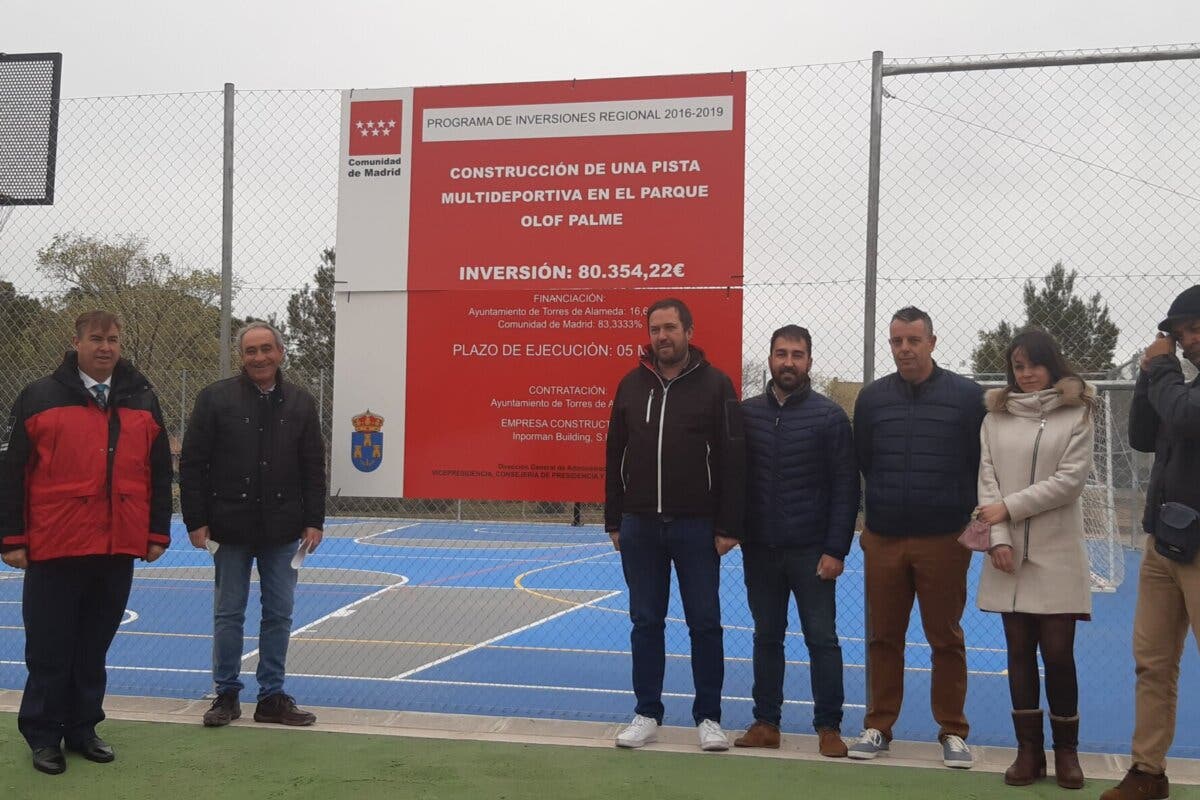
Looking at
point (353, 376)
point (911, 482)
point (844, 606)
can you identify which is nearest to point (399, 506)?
point (353, 376)

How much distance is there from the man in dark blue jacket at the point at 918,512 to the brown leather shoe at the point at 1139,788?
2.08 ft

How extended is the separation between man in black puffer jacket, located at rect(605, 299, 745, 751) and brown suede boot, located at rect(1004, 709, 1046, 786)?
1.20m

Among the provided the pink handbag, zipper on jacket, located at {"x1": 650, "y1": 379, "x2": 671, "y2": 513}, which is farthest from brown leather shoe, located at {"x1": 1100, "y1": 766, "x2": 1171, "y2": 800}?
zipper on jacket, located at {"x1": 650, "y1": 379, "x2": 671, "y2": 513}

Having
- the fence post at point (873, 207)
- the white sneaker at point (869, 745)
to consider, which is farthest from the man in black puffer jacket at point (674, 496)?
the fence post at point (873, 207)

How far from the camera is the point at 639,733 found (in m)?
4.72

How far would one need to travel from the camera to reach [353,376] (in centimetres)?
580

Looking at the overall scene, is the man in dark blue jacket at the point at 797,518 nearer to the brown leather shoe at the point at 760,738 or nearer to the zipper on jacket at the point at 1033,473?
the brown leather shoe at the point at 760,738

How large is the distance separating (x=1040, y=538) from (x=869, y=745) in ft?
3.88

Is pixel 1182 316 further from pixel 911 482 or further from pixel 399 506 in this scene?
pixel 399 506

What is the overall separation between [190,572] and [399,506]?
6239 millimetres

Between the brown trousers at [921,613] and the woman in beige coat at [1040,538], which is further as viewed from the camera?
the brown trousers at [921,613]

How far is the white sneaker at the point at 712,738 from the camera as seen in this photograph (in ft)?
15.2

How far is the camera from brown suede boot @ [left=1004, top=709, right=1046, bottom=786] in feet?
13.8

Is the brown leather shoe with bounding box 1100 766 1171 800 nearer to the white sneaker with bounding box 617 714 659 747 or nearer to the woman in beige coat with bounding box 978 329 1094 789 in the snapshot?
the woman in beige coat with bounding box 978 329 1094 789
